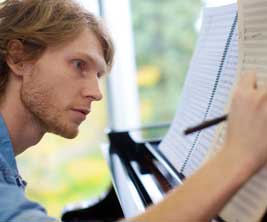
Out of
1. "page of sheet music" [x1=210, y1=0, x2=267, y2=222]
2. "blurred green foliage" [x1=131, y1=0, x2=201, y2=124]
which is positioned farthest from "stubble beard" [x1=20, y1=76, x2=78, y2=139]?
"blurred green foliage" [x1=131, y1=0, x2=201, y2=124]

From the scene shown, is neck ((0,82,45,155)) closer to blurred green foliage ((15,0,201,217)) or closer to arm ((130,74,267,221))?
arm ((130,74,267,221))

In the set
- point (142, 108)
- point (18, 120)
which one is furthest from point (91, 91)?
point (142, 108)

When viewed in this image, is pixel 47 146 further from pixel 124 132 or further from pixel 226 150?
pixel 226 150

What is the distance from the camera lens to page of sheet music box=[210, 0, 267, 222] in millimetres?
613

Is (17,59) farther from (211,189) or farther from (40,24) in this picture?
(211,189)

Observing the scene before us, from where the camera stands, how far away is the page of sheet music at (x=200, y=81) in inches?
40.2

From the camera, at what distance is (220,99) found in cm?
94

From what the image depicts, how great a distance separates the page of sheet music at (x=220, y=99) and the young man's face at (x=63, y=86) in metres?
0.27

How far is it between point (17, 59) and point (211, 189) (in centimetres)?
66

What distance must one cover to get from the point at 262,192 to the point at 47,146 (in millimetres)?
2322

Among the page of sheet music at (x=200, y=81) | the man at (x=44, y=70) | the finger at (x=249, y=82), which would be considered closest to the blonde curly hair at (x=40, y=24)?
the man at (x=44, y=70)

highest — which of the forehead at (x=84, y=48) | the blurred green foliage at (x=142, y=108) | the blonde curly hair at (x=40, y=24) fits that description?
the blonde curly hair at (x=40, y=24)

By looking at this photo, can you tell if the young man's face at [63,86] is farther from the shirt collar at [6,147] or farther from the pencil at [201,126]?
the pencil at [201,126]

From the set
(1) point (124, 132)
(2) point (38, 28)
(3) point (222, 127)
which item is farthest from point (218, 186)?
(1) point (124, 132)
